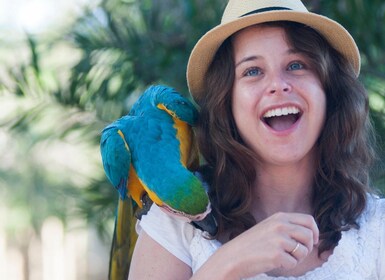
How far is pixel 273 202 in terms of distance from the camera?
1541 mm

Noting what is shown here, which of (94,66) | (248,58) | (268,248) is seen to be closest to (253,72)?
(248,58)

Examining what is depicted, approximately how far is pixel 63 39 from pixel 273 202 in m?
1.39

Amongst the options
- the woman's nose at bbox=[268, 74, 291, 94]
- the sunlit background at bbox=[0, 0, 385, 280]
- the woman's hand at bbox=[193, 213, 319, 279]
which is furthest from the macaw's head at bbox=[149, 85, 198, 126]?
the sunlit background at bbox=[0, 0, 385, 280]

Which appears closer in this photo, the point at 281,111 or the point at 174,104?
the point at 281,111

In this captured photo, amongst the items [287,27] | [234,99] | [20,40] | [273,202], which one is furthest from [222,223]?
[20,40]

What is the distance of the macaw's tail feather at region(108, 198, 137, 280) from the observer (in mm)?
1717

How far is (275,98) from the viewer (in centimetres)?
141

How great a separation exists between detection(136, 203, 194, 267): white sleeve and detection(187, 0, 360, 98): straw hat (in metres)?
0.32

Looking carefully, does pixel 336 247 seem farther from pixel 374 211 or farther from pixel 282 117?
pixel 282 117

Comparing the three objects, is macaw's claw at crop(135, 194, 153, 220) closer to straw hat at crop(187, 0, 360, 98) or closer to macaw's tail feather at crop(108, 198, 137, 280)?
macaw's tail feather at crop(108, 198, 137, 280)

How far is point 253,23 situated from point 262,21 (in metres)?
0.02

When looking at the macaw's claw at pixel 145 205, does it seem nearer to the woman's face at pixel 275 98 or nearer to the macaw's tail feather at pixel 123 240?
the macaw's tail feather at pixel 123 240

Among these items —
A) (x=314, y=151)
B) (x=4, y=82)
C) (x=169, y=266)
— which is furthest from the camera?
(x=4, y=82)

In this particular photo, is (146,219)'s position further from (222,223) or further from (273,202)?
(273,202)
